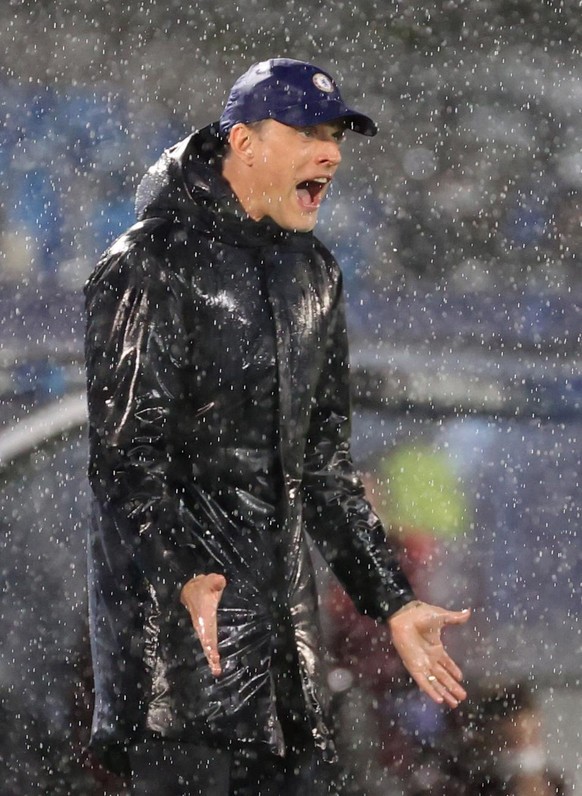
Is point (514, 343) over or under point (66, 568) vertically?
over

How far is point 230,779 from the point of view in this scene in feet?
6.80

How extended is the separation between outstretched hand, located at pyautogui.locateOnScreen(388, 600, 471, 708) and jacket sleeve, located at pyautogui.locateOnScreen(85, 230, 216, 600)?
0.29m

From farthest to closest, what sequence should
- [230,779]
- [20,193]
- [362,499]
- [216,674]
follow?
[20,193]
[362,499]
[230,779]
[216,674]

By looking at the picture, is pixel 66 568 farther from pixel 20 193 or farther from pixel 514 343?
pixel 514 343

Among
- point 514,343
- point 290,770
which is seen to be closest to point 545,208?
point 514,343

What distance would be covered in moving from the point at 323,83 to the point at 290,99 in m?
0.06

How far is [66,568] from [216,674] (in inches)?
46.3

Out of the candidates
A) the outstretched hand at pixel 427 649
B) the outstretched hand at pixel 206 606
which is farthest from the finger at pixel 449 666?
the outstretched hand at pixel 206 606

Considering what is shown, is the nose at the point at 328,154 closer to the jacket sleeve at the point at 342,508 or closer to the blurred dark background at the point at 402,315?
the jacket sleeve at the point at 342,508

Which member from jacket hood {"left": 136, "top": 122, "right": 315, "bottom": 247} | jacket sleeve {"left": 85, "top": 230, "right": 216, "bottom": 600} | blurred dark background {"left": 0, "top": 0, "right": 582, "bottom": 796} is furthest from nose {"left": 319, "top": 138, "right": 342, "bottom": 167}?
blurred dark background {"left": 0, "top": 0, "right": 582, "bottom": 796}

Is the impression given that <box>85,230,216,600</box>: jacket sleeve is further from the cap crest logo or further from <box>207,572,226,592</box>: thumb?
the cap crest logo

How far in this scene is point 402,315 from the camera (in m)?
3.14

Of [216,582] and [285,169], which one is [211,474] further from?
[285,169]

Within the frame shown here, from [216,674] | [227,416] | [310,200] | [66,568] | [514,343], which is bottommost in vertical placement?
[66,568]
